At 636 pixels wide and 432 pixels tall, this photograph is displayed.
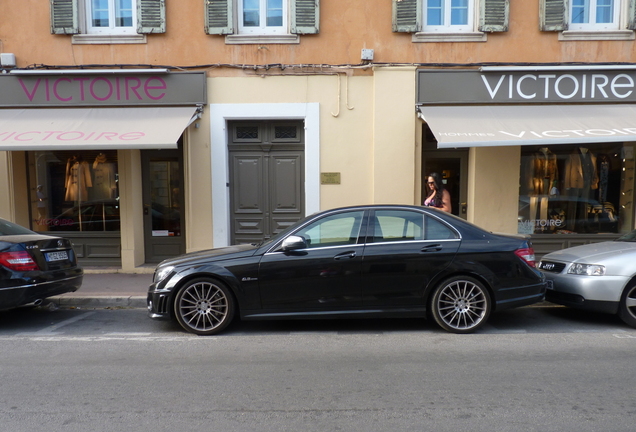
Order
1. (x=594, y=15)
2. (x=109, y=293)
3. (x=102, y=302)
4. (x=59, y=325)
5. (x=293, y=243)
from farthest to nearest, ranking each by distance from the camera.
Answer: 1. (x=594, y=15)
2. (x=109, y=293)
3. (x=102, y=302)
4. (x=59, y=325)
5. (x=293, y=243)

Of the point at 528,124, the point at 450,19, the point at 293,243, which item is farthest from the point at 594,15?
the point at 293,243

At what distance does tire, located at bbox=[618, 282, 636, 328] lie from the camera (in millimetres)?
6129

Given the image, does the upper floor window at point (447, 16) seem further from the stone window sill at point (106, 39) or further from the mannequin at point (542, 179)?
the stone window sill at point (106, 39)

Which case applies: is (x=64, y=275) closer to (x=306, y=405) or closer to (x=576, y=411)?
(x=306, y=405)

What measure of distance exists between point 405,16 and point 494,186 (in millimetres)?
3711

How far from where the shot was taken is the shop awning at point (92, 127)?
8711 millimetres

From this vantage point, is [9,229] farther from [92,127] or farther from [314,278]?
[314,278]

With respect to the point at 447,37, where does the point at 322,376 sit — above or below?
below

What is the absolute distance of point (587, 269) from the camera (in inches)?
247

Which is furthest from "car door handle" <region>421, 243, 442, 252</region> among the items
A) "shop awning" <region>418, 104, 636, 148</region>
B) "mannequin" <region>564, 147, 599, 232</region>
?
"mannequin" <region>564, 147, 599, 232</region>

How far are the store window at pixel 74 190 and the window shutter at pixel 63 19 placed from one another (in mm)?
2379

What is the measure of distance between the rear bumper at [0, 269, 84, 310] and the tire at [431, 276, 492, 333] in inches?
186

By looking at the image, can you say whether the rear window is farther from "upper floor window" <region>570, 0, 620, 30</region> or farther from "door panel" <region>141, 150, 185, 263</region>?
"upper floor window" <region>570, 0, 620, 30</region>

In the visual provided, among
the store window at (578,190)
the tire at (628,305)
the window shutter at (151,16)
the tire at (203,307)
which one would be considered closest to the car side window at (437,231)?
the tire at (628,305)
